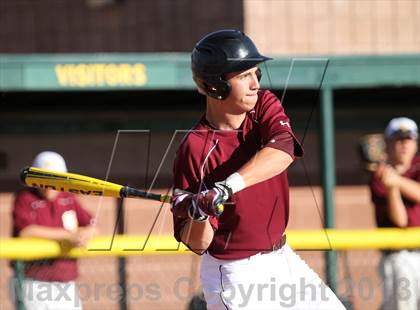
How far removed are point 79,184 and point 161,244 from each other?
5.58 ft

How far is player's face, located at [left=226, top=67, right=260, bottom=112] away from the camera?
3939 millimetres

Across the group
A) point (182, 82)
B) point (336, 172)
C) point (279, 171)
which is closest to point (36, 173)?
point (279, 171)

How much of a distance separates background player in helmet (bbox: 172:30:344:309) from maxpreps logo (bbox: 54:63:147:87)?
4.65 m

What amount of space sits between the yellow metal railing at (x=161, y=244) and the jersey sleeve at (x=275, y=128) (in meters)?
1.80

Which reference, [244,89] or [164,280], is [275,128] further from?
[164,280]

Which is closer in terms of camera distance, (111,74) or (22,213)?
(22,213)

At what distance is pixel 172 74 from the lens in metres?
8.69

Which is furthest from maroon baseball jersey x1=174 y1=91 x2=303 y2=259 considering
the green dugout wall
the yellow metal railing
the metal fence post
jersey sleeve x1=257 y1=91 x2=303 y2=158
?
the metal fence post

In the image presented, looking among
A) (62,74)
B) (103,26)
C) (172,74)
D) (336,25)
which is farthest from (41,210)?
(336,25)

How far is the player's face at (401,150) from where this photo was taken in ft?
21.7

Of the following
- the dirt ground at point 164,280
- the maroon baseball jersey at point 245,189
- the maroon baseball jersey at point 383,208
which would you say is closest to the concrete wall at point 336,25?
the maroon baseball jersey at point 383,208

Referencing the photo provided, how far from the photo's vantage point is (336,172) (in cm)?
989

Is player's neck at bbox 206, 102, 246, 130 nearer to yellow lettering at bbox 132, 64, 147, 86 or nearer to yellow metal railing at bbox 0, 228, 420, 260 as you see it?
yellow metal railing at bbox 0, 228, 420, 260

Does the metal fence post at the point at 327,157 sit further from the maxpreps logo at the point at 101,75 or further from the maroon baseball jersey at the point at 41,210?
the maroon baseball jersey at the point at 41,210
